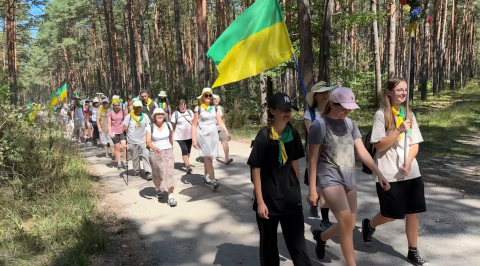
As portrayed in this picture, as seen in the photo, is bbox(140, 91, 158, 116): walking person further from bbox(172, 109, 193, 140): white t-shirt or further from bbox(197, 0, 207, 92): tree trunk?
bbox(197, 0, 207, 92): tree trunk

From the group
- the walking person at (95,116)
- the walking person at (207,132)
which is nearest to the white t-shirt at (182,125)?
the walking person at (207,132)

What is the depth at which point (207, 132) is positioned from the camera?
303 inches

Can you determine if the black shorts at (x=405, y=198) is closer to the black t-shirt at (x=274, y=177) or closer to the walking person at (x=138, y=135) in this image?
the black t-shirt at (x=274, y=177)

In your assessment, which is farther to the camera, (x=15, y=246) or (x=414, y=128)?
A: (x=15, y=246)

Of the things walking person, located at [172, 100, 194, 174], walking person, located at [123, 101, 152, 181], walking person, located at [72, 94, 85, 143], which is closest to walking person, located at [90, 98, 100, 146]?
walking person, located at [72, 94, 85, 143]

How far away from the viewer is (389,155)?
3945 millimetres

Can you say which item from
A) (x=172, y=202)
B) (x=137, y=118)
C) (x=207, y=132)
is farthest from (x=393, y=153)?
(x=137, y=118)

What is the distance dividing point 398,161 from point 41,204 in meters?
5.62

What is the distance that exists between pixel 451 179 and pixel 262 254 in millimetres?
5356

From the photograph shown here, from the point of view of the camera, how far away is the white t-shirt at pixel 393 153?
153 inches

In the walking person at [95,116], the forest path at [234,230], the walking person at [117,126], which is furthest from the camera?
the walking person at [95,116]

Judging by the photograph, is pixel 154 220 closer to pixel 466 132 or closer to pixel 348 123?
pixel 348 123

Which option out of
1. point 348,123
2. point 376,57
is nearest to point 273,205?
point 348,123

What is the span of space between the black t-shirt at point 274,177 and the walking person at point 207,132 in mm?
4130
